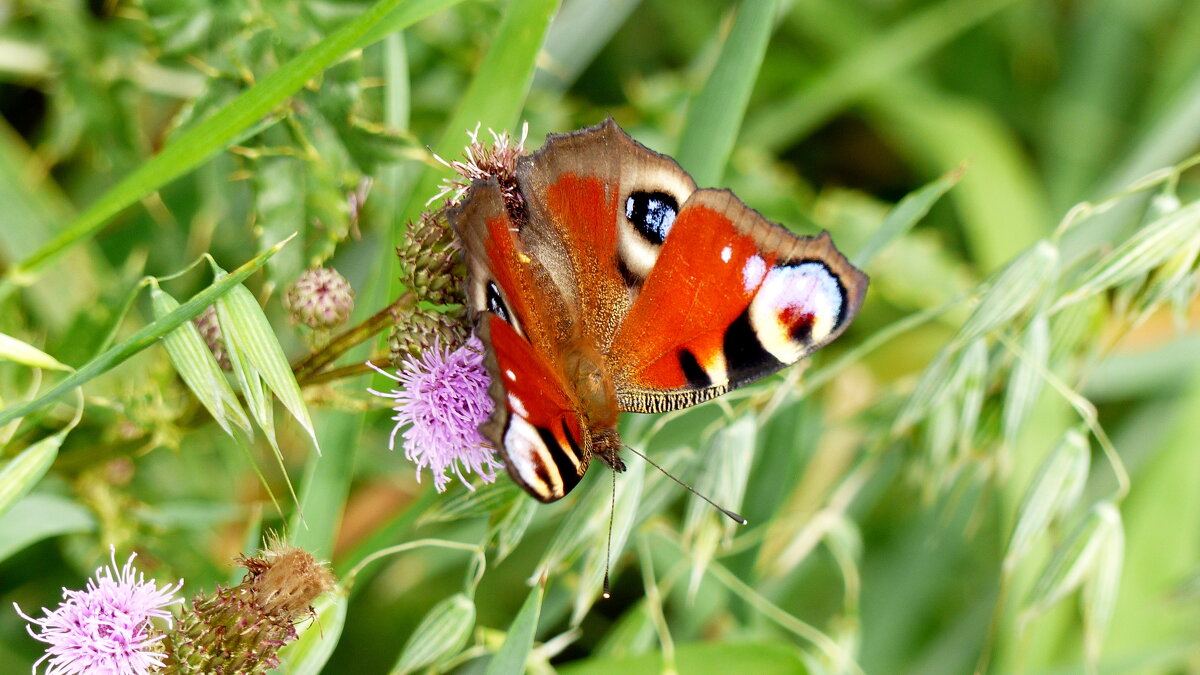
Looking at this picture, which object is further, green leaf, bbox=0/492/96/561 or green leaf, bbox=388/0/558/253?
green leaf, bbox=388/0/558/253

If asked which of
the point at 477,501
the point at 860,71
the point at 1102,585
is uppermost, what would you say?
the point at 860,71

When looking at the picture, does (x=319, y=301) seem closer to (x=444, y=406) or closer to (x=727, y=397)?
(x=444, y=406)

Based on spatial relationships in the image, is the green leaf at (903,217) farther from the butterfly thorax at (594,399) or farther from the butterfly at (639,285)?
the butterfly thorax at (594,399)

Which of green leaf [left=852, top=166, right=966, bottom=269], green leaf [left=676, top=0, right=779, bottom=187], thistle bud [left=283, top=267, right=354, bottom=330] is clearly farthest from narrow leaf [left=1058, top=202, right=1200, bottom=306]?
thistle bud [left=283, top=267, right=354, bottom=330]

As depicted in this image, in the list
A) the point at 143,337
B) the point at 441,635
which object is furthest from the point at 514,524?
the point at 143,337

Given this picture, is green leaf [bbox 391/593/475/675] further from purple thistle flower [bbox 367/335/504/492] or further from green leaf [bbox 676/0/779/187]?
green leaf [bbox 676/0/779/187]

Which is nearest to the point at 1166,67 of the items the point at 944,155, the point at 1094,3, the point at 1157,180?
the point at 1094,3
